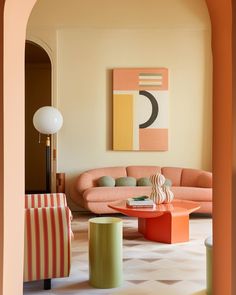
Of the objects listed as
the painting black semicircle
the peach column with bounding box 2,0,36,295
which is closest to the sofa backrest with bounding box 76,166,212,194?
the painting black semicircle

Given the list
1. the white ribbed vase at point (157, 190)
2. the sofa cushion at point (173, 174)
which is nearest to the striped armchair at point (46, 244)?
the white ribbed vase at point (157, 190)

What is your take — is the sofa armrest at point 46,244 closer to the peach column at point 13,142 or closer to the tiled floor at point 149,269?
the tiled floor at point 149,269

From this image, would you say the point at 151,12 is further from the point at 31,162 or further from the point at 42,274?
the point at 42,274

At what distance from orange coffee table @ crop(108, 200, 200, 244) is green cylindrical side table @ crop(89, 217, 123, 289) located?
61.5 inches

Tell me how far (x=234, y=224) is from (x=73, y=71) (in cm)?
614

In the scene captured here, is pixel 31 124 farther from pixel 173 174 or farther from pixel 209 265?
pixel 209 265

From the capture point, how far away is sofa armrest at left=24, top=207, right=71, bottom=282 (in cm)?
353

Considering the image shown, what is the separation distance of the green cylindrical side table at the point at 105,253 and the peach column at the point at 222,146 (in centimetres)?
106

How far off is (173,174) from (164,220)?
2.49 m

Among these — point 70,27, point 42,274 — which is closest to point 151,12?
point 70,27

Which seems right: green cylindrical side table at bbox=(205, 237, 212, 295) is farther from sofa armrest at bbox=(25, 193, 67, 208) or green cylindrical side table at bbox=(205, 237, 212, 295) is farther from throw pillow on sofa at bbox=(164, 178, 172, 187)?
throw pillow on sofa at bbox=(164, 178, 172, 187)

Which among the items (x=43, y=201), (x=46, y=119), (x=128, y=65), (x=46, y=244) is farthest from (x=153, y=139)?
(x=46, y=244)

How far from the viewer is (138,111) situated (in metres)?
8.00

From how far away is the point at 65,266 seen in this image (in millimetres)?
3596
